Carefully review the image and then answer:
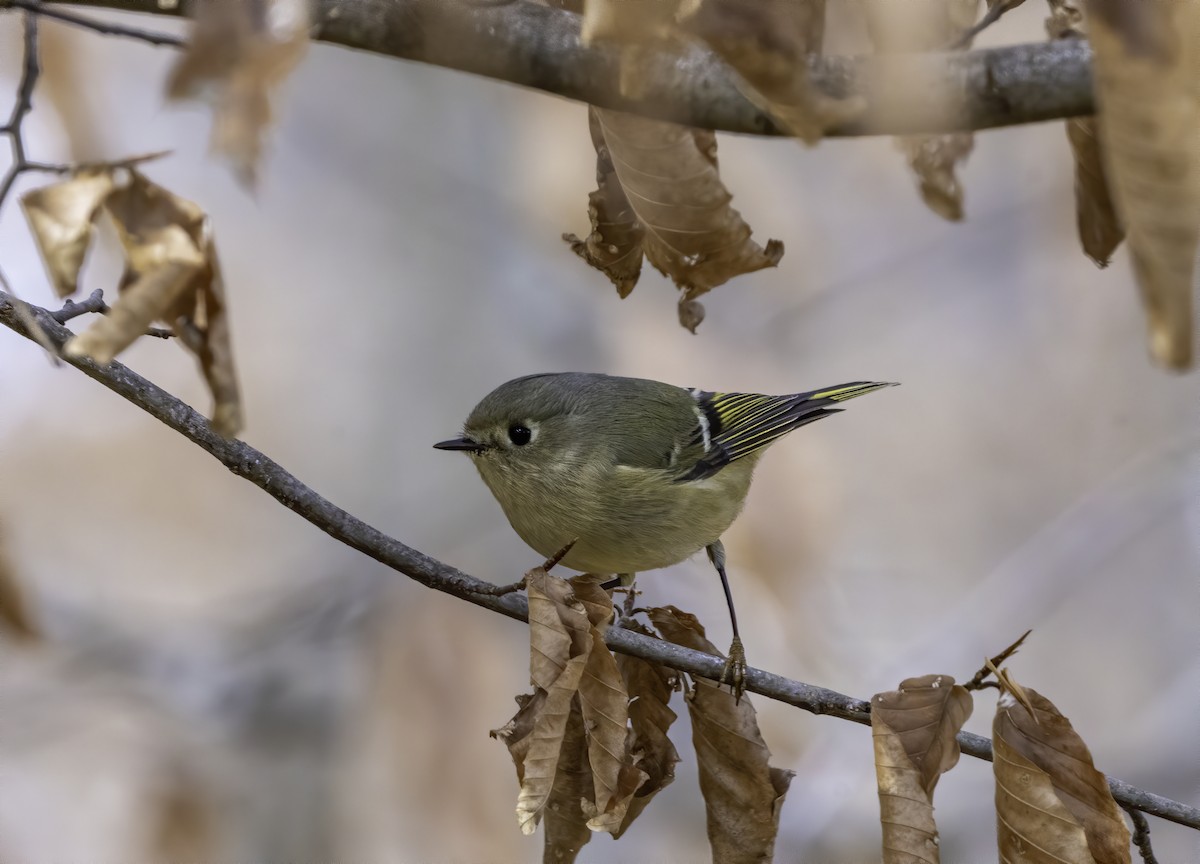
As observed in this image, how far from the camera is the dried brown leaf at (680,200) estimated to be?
4.21 feet

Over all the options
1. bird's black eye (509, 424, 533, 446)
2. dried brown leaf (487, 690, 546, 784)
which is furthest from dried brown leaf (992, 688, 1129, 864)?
bird's black eye (509, 424, 533, 446)

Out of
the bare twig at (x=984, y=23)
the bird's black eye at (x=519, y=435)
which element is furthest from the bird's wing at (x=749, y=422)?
the bare twig at (x=984, y=23)

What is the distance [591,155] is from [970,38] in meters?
2.35

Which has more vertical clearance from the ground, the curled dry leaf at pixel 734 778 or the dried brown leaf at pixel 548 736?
the dried brown leaf at pixel 548 736

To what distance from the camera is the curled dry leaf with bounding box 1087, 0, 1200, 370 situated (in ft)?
2.38

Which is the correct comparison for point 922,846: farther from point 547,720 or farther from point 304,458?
point 304,458

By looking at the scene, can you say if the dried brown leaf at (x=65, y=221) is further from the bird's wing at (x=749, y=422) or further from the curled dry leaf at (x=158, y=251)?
the bird's wing at (x=749, y=422)

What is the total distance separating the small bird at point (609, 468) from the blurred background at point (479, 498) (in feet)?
2.45

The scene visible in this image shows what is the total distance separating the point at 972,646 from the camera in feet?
10.5

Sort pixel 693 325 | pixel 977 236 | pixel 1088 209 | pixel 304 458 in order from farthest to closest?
pixel 977 236 → pixel 304 458 → pixel 693 325 → pixel 1088 209

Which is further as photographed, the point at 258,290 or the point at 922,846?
the point at 258,290

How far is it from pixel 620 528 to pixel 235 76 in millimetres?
1386

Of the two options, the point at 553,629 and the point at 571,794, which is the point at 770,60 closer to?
the point at 553,629

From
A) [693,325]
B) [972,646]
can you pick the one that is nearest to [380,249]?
[693,325]
